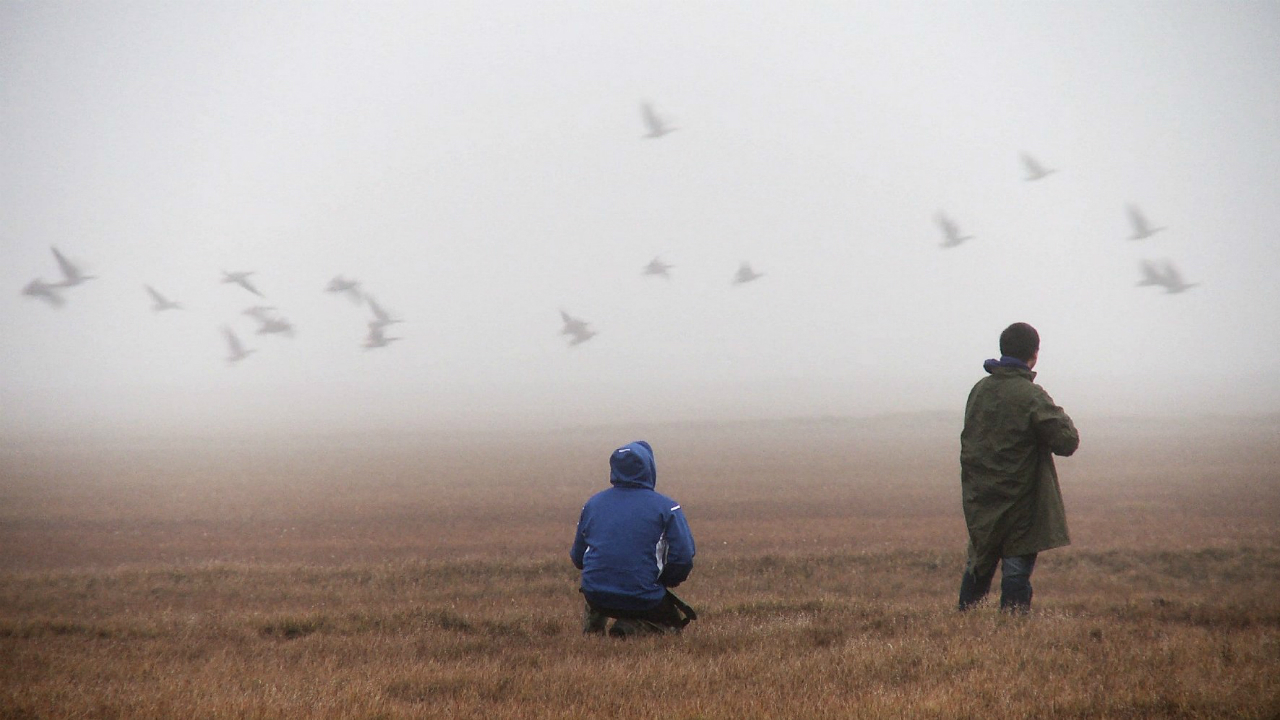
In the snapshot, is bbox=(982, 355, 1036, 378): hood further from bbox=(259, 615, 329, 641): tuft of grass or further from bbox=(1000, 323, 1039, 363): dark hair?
bbox=(259, 615, 329, 641): tuft of grass

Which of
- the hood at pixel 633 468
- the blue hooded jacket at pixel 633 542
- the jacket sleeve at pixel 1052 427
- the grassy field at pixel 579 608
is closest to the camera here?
the grassy field at pixel 579 608

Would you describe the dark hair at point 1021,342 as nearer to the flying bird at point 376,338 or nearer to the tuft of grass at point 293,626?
the tuft of grass at point 293,626

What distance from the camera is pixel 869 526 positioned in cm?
1925

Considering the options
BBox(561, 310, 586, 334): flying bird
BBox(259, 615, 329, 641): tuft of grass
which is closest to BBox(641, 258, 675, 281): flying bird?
BBox(561, 310, 586, 334): flying bird

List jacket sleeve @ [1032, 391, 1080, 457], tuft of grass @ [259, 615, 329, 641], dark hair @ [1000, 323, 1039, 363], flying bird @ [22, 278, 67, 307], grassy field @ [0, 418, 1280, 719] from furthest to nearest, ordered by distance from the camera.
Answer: flying bird @ [22, 278, 67, 307], tuft of grass @ [259, 615, 329, 641], dark hair @ [1000, 323, 1039, 363], jacket sleeve @ [1032, 391, 1080, 457], grassy field @ [0, 418, 1280, 719]

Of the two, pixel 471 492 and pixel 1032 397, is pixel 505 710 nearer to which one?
pixel 1032 397

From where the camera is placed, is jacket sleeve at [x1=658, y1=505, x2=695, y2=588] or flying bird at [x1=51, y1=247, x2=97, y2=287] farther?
flying bird at [x1=51, y1=247, x2=97, y2=287]

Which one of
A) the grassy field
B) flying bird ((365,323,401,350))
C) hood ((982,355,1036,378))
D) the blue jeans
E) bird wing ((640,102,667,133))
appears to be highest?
bird wing ((640,102,667,133))

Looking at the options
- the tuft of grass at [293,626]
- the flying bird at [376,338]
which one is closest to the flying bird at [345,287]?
the flying bird at [376,338]

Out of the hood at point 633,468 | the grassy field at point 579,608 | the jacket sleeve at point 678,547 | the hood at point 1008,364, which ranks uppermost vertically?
the hood at point 1008,364

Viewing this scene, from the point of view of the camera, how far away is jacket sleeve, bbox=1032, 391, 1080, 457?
19.3 feet

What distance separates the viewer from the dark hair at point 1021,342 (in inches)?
251

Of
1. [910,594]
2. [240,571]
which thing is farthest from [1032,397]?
[240,571]

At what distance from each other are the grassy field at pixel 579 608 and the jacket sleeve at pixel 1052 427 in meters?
1.26
